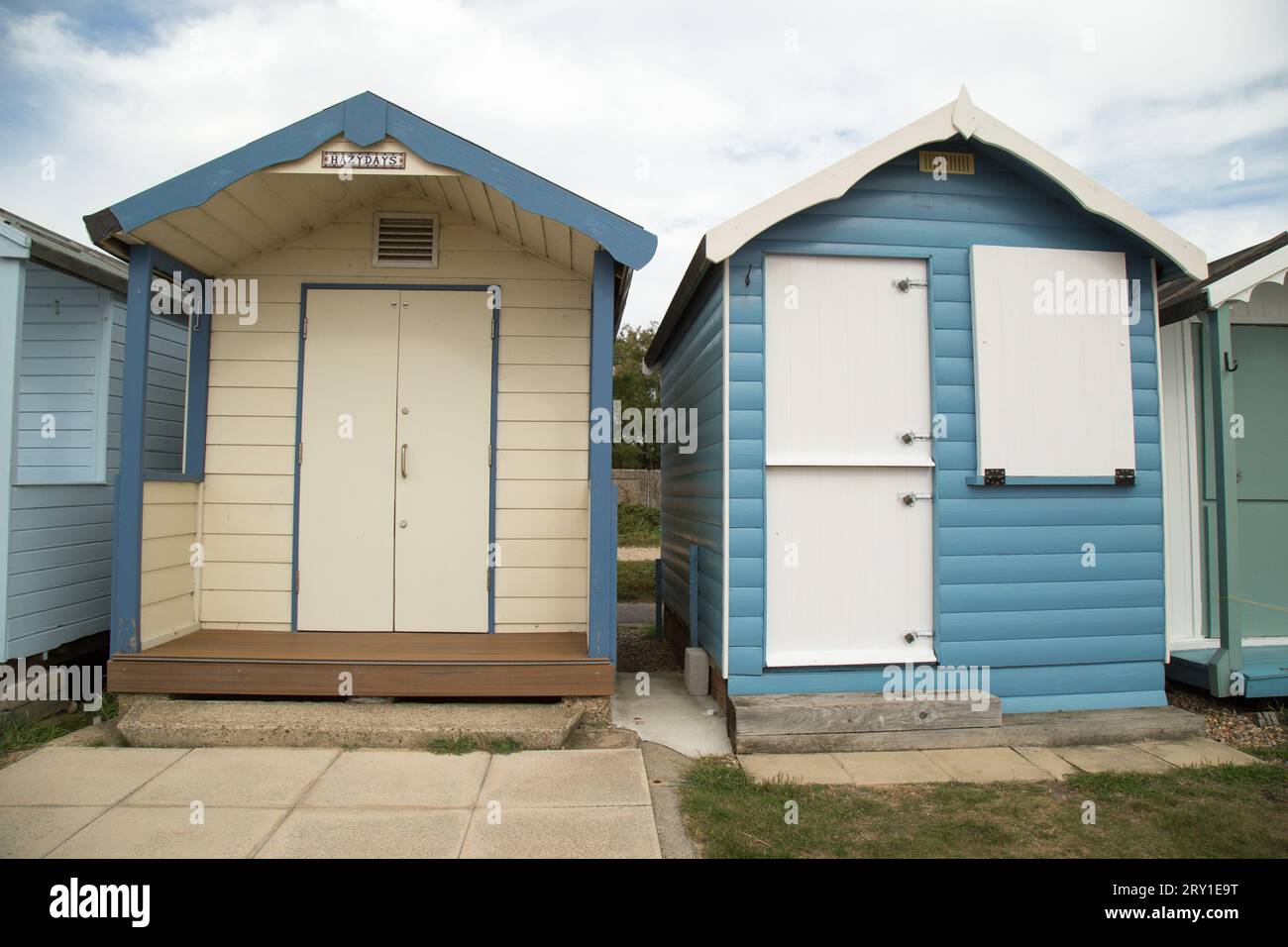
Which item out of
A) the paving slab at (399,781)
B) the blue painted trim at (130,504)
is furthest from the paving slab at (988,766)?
the blue painted trim at (130,504)

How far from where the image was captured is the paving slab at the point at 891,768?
349 centimetres

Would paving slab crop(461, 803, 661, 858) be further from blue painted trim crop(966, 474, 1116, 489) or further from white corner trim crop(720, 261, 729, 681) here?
blue painted trim crop(966, 474, 1116, 489)

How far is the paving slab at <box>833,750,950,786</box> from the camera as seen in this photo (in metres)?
3.49

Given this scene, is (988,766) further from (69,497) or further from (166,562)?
(69,497)

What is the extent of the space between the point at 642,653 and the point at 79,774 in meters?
4.07

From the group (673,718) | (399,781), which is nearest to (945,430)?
(673,718)

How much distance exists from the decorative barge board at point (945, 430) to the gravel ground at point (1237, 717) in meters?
0.46

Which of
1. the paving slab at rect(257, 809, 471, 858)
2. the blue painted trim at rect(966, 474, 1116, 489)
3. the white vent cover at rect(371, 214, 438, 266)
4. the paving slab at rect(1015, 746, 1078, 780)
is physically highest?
the white vent cover at rect(371, 214, 438, 266)

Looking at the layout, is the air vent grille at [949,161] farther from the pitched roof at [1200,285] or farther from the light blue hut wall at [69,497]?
the light blue hut wall at [69,497]

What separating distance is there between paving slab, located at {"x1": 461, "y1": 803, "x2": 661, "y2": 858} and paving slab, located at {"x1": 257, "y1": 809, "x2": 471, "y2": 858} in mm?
98

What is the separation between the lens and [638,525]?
17188mm

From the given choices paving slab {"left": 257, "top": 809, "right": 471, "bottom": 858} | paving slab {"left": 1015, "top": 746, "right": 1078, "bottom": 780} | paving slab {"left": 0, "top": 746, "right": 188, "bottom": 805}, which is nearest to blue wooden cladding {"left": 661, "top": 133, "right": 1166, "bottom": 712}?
paving slab {"left": 1015, "top": 746, "right": 1078, "bottom": 780}

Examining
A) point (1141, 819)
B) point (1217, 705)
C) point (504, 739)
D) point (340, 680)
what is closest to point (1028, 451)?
point (1141, 819)

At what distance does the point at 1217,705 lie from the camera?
4.68 metres
